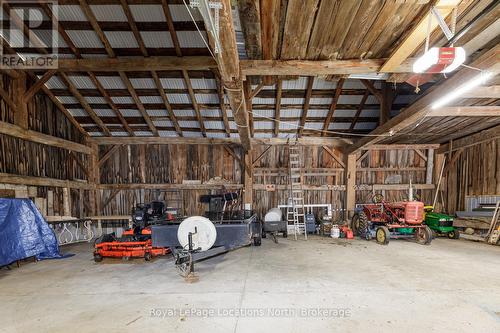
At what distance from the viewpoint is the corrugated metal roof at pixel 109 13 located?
4.50m

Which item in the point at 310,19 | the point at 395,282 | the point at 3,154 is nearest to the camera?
the point at 310,19

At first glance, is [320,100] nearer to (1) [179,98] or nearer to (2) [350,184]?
(2) [350,184]

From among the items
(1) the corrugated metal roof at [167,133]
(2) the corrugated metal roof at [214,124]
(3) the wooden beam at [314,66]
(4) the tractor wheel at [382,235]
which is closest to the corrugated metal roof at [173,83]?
(2) the corrugated metal roof at [214,124]

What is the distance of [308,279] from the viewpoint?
371 centimetres

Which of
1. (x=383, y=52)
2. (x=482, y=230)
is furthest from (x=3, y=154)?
(x=482, y=230)

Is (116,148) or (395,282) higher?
(116,148)

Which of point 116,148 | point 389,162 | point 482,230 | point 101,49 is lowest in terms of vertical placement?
point 482,230

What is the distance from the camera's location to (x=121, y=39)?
507 cm

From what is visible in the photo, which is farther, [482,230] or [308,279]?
[482,230]

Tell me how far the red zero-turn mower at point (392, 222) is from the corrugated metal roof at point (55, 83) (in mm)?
9377

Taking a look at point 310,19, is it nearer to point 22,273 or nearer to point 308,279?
point 308,279

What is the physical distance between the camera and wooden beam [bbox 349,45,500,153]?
2966mm

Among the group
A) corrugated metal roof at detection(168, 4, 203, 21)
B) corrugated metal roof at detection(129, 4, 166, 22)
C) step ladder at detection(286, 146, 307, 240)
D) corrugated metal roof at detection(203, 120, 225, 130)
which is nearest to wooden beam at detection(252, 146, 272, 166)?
step ladder at detection(286, 146, 307, 240)

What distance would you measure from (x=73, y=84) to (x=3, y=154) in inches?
91.9
